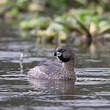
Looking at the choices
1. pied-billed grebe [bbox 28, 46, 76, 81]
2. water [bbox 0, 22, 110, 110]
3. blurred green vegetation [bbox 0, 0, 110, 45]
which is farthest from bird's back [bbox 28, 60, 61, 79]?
blurred green vegetation [bbox 0, 0, 110, 45]

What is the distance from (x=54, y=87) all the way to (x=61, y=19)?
1515 cm

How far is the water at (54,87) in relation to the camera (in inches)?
394

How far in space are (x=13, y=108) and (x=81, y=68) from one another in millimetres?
5815

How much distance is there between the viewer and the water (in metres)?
10.0

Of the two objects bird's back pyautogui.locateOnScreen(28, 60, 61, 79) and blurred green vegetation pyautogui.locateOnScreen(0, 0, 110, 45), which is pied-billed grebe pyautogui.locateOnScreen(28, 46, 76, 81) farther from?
blurred green vegetation pyautogui.locateOnScreen(0, 0, 110, 45)

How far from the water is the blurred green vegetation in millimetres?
4678

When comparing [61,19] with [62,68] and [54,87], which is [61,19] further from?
[54,87]

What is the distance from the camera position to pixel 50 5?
38.4 metres

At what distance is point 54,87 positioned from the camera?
12125 mm

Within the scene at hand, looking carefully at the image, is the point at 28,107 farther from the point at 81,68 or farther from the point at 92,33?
the point at 92,33

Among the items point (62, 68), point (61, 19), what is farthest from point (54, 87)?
point (61, 19)

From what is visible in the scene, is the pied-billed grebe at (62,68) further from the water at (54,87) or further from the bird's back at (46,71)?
the water at (54,87)

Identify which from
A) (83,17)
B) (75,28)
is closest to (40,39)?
(75,28)

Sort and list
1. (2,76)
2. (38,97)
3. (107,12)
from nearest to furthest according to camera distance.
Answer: (38,97)
(2,76)
(107,12)
